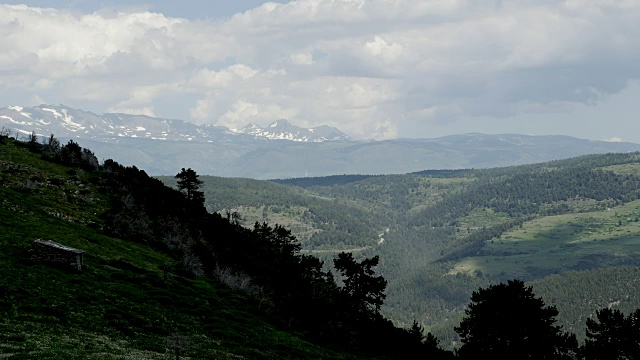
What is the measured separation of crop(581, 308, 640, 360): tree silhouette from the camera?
2270 inches

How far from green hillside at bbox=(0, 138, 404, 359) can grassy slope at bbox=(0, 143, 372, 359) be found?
3.9 inches

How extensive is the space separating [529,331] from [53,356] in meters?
50.1

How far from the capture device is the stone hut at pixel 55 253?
4178cm

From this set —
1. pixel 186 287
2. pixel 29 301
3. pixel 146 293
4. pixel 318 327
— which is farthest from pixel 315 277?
pixel 29 301

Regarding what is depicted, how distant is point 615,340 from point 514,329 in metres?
9.69

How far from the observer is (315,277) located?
93.4m

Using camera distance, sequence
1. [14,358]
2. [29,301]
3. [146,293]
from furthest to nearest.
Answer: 1. [146,293]
2. [29,301]
3. [14,358]

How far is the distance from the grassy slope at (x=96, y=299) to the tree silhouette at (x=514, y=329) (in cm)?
2015

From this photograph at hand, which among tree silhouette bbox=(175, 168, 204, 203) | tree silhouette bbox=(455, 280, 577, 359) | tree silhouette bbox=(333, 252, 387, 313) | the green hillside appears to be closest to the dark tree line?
tree silhouette bbox=(455, 280, 577, 359)

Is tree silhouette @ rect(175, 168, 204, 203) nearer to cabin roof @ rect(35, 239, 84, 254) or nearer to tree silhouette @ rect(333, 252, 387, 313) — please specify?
tree silhouette @ rect(333, 252, 387, 313)

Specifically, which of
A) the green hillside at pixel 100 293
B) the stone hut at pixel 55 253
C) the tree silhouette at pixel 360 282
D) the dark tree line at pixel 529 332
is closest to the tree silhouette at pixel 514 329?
the dark tree line at pixel 529 332

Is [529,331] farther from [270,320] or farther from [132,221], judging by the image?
[132,221]

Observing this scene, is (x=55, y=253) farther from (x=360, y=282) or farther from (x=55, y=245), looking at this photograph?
(x=360, y=282)

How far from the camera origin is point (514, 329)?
6197cm
